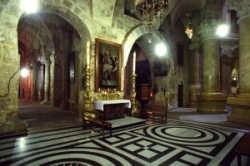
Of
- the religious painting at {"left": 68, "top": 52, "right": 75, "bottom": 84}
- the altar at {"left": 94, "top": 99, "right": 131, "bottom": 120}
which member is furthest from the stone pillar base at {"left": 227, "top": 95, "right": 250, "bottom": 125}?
the religious painting at {"left": 68, "top": 52, "right": 75, "bottom": 84}

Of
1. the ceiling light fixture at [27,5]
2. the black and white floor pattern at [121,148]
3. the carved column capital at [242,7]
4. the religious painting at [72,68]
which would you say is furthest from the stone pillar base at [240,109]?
the religious painting at [72,68]

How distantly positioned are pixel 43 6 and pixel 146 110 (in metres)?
5.82

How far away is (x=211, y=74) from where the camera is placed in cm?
975

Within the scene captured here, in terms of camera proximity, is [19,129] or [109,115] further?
[109,115]

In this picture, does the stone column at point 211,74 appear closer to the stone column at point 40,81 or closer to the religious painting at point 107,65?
the religious painting at point 107,65

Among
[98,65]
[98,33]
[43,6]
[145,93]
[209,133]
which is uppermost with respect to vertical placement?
[43,6]

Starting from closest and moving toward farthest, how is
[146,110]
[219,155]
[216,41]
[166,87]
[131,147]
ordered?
[219,155] < [131,147] < [146,110] < [216,41] < [166,87]

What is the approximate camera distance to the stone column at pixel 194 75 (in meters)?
13.0

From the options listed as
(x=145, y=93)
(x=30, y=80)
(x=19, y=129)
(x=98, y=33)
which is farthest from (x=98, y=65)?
(x=30, y=80)

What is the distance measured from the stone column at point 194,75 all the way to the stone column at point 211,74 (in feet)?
10.1

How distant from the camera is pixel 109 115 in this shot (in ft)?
22.0

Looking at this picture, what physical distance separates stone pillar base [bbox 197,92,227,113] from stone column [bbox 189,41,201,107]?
3.11 metres

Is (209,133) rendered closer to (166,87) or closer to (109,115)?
(109,115)

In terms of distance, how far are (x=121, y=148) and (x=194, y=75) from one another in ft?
36.4
